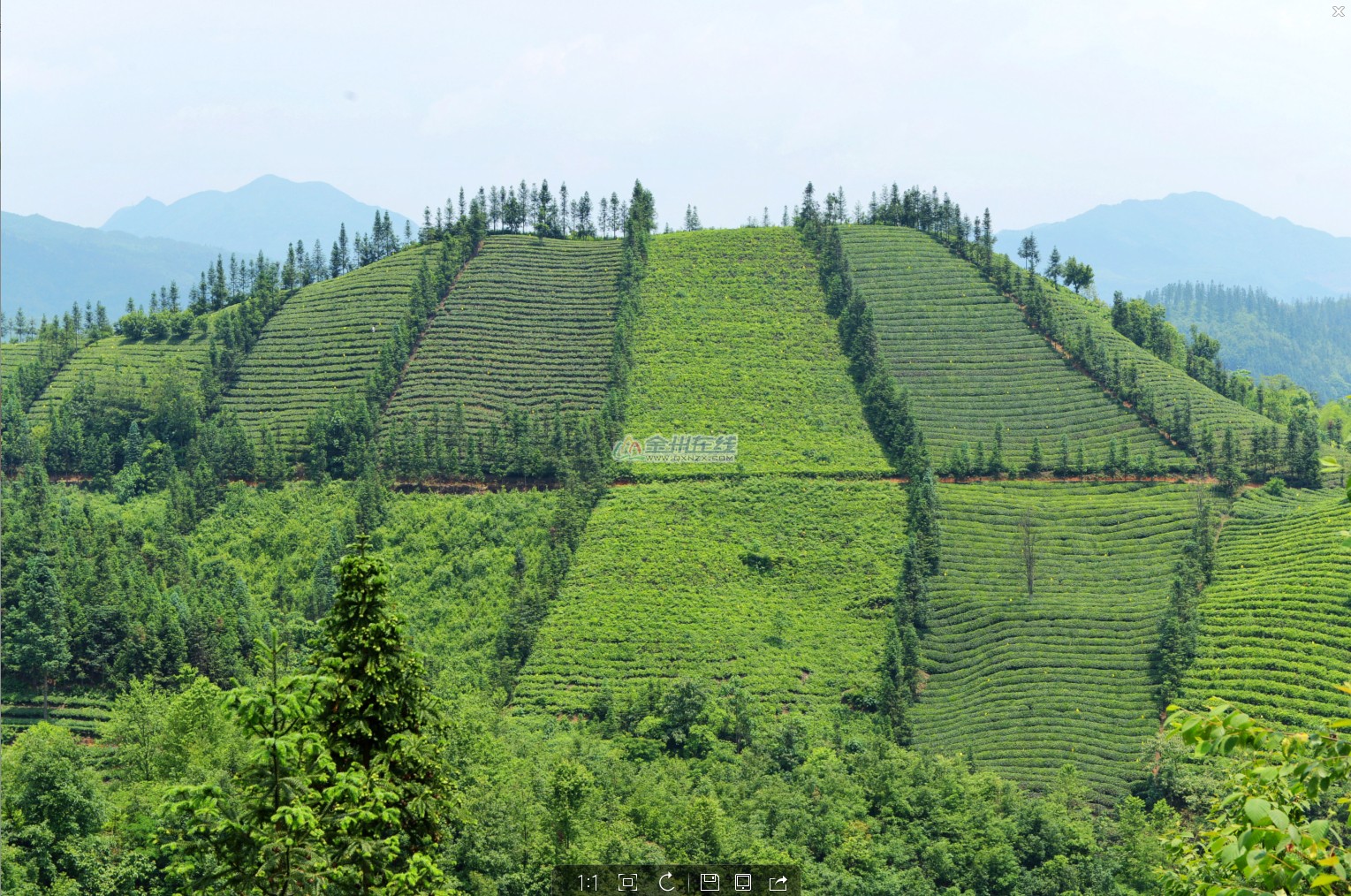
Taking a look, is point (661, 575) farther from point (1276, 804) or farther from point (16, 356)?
point (16, 356)

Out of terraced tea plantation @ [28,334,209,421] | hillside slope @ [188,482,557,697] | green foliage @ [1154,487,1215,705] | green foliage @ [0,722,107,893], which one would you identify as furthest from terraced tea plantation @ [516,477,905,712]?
terraced tea plantation @ [28,334,209,421]

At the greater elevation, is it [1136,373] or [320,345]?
[320,345]

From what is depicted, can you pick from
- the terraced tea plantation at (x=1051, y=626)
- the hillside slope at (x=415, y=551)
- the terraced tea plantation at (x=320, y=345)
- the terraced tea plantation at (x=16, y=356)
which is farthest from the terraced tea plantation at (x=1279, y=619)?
the terraced tea plantation at (x=16, y=356)

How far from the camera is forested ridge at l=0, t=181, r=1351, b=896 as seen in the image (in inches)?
1366

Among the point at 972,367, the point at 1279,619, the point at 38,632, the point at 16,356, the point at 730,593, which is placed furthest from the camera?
the point at 16,356

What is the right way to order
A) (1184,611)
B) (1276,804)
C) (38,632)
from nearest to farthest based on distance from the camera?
(1276,804) → (38,632) → (1184,611)

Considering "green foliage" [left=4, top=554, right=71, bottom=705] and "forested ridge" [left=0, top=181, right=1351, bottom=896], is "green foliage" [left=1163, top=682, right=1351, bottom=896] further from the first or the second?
"green foliage" [left=4, top=554, right=71, bottom=705]

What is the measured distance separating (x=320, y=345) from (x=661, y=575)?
51413 mm

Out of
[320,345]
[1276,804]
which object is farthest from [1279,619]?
[320,345]

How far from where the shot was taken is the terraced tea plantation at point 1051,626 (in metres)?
63.0

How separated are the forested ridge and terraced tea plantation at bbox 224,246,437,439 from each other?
2.06 ft

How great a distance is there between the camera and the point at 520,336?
114062 millimetres

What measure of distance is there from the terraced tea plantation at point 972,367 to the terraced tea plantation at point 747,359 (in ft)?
19.9

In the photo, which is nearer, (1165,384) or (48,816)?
(48,816)
